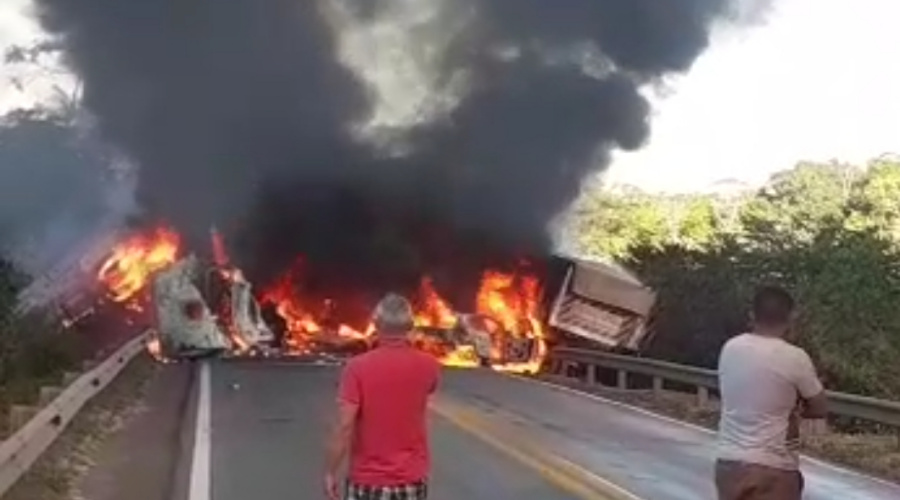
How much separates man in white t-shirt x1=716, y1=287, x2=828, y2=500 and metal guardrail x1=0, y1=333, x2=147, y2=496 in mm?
5001

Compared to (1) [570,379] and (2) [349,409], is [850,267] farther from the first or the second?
(2) [349,409]

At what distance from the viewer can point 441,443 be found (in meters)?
14.8

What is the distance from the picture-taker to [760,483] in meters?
6.13

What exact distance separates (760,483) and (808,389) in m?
0.43

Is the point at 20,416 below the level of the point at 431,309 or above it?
below

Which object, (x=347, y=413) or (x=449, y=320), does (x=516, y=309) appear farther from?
(x=347, y=413)

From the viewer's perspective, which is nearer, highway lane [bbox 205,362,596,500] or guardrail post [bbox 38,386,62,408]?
highway lane [bbox 205,362,596,500]

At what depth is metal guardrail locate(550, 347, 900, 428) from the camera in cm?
1587

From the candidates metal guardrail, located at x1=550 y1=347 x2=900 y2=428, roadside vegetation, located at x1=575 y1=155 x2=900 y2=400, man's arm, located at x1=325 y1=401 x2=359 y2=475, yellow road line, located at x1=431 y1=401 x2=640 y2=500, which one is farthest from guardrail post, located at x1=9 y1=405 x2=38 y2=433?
roadside vegetation, located at x1=575 y1=155 x2=900 y2=400

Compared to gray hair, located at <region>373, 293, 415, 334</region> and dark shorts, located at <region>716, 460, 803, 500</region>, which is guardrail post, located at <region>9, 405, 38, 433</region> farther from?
dark shorts, located at <region>716, 460, 803, 500</region>

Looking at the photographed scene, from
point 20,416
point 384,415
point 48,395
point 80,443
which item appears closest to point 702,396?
point 80,443

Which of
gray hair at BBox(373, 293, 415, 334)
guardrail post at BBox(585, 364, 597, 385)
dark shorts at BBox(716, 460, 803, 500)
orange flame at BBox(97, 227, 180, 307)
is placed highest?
orange flame at BBox(97, 227, 180, 307)

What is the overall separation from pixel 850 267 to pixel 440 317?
48.7ft

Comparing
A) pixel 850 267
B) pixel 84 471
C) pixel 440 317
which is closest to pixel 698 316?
pixel 850 267
